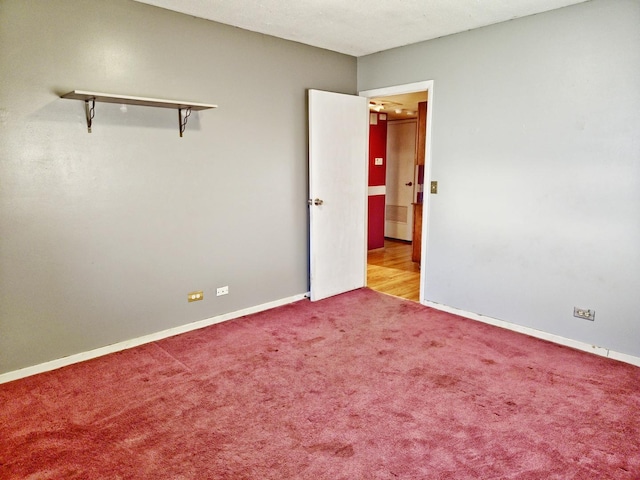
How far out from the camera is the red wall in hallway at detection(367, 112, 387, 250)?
22.8ft

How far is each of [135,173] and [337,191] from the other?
6.72 feet

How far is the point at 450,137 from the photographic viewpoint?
3957mm

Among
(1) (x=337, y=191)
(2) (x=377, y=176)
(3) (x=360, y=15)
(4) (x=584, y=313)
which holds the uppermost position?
(3) (x=360, y=15)

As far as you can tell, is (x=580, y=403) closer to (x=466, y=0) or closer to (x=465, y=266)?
(x=465, y=266)

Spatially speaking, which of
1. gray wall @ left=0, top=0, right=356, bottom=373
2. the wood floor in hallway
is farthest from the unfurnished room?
the wood floor in hallway

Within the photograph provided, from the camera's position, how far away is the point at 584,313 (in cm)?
327

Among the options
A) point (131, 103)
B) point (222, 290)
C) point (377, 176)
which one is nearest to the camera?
point (131, 103)

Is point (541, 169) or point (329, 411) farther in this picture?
point (541, 169)

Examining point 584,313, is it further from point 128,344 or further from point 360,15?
point 128,344

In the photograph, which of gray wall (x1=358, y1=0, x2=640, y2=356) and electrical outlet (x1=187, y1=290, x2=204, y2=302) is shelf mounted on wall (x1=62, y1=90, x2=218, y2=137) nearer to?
electrical outlet (x1=187, y1=290, x2=204, y2=302)

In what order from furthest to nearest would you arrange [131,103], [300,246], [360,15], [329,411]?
[300,246]
[360,15]
[131,103]
[329,411]

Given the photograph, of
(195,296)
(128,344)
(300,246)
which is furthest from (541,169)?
(128,344)

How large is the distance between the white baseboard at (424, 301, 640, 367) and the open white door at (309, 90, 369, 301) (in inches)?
40.1

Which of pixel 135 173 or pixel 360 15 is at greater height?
pixel 360 15
